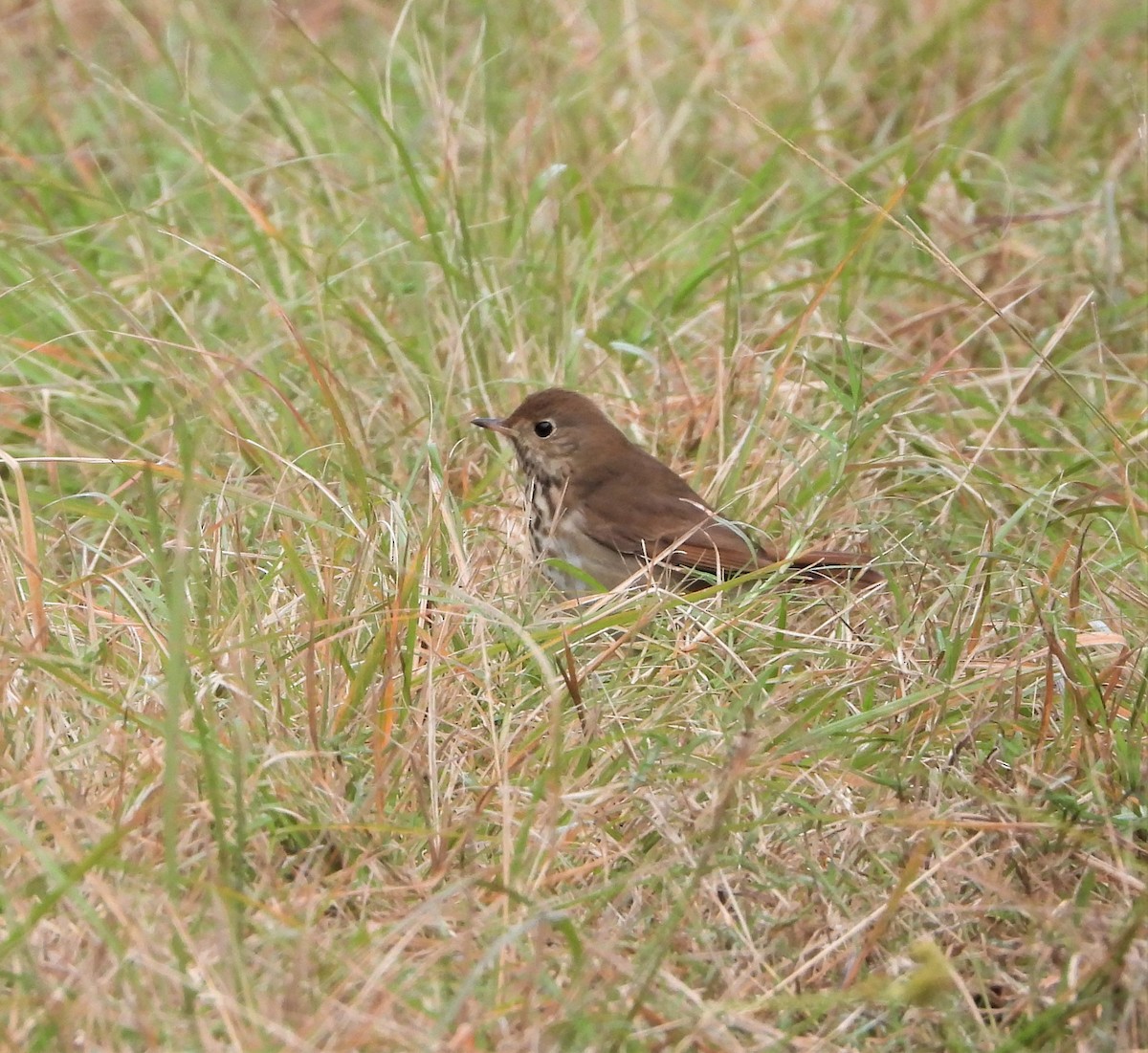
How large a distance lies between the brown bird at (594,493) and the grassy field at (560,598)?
4.3 inches

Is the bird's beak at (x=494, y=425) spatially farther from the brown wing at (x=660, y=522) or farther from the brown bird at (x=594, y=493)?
the brown wing at (x=660, y=522)

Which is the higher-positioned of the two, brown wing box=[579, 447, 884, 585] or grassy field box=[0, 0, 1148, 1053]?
grassy field box=[0, 0, 1148, 1053]

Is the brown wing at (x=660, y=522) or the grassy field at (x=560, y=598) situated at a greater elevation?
the grassy field at (x=560, y=598)

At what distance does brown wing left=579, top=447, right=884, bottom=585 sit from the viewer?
363cm

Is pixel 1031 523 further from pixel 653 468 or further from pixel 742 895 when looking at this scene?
pixel 742 895

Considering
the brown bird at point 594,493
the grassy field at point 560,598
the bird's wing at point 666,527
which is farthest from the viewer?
the brown bird at point 594,493

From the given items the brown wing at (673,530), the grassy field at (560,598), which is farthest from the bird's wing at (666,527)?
the grassy field at (560,598)

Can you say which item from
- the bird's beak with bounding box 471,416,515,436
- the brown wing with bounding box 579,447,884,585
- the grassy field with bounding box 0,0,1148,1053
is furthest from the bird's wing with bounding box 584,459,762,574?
the bird's beak with bounding box 471,416,515,436

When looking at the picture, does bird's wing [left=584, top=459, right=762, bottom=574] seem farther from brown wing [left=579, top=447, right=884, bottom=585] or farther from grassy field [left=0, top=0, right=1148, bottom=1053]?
grassy field [left=0, top=0, right=1148, bottom=1053]

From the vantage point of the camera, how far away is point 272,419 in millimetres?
4227

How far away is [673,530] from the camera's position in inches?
158

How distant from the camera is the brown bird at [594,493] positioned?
4051 mm

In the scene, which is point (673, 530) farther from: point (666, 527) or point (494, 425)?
Result: point (494, 425)

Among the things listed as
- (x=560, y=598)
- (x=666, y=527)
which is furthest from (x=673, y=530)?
(x=560, y=598)
